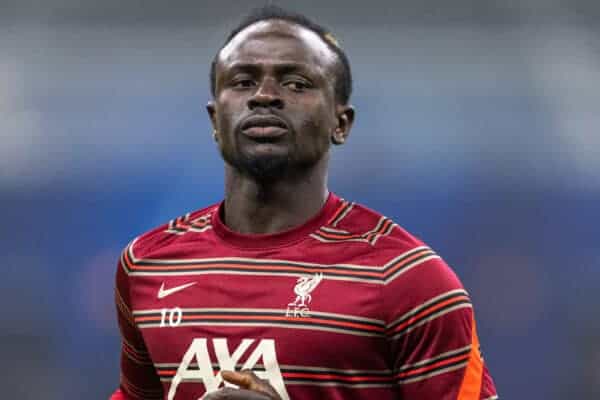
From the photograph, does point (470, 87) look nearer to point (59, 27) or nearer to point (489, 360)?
point (489, 360)

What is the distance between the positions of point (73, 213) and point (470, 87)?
66.2 inches

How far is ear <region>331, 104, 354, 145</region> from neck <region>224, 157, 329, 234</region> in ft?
0.17

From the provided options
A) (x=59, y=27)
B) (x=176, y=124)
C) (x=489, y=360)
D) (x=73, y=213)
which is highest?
(x=59, y=27)

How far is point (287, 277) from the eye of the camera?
1490mm

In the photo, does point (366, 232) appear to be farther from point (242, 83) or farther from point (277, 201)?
point (242, 83)

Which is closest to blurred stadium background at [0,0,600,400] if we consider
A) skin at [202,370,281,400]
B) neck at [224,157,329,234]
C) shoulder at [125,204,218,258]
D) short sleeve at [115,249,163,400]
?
short sleeve at [115,249,163,400]

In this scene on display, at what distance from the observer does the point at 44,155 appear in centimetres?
392

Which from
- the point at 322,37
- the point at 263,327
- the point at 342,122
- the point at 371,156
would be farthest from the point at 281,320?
the point at 371,156

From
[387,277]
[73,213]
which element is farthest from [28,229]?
[387,277]

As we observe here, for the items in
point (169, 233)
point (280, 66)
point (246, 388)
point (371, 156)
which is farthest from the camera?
point (371, 156)

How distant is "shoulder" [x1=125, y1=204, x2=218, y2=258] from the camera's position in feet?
5.41

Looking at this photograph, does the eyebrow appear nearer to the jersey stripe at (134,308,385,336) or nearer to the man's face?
the man's face

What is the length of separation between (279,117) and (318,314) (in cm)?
30

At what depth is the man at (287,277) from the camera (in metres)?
1.42
